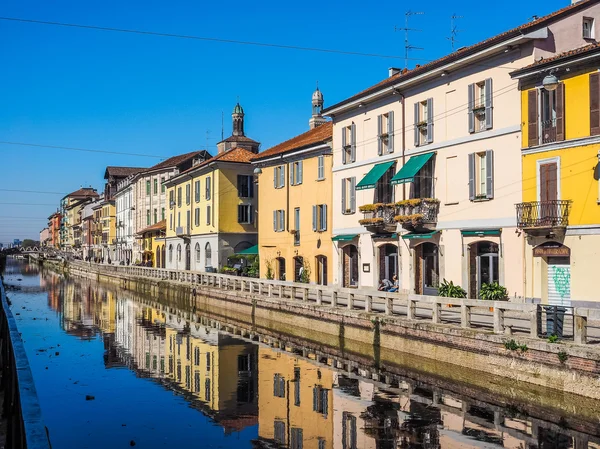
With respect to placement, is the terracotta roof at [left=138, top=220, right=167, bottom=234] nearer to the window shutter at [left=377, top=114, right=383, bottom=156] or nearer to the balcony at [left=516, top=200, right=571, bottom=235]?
the window shutter at [left=377, top=114, right=383, bottom=156]

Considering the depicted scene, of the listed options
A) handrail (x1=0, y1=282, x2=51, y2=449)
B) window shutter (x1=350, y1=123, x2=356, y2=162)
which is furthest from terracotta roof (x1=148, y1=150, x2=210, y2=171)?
handrail (x1=0, y1=282, x2=51, y2=449)

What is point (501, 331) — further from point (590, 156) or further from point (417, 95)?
point (417, 95)

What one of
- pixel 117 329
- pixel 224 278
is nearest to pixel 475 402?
pixel 117 329

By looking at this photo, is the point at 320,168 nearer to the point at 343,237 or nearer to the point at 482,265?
the point at 343,237

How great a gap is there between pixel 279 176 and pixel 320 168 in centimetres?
575

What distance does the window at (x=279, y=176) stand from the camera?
43.9 meters

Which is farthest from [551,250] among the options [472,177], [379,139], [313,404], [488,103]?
[379,139]

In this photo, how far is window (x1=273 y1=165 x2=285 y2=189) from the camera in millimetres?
43875

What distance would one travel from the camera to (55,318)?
3741 centimetres

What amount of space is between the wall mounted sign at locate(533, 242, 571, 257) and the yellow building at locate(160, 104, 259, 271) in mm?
33067

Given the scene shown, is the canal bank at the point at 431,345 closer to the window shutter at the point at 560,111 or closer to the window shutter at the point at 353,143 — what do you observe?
the window shutter at the point at 560,111

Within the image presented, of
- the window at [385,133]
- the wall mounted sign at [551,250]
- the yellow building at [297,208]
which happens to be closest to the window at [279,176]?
the yellow building at [297,208]

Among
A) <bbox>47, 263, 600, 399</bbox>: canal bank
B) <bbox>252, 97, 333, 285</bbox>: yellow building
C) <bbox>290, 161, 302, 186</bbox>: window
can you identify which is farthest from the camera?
<bbox>290, 161, 302, 186</bbox>: window

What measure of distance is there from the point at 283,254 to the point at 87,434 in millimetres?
29856
